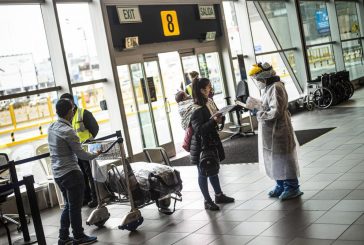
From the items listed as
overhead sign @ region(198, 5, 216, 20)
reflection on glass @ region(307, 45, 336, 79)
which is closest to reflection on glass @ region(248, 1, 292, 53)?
reflection on glass @ region(307, 45, 336, 79)

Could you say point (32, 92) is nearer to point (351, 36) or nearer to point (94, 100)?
point (94, 100)

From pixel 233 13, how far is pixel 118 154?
7849 mm

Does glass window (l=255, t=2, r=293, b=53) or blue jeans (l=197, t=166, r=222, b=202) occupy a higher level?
glass window (l=255, t=2, r=293, b=53)

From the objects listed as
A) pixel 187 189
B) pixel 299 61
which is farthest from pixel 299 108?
pixel 187 189

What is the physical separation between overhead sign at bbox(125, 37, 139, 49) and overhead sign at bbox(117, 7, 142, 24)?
1.10ft

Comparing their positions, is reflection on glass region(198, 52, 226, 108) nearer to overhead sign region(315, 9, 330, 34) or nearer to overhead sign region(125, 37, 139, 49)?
overhead sign region(125, 37, 139, 49)

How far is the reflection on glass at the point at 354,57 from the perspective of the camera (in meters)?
17.2

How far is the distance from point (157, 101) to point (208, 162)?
469cm

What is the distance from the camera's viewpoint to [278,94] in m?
5.13

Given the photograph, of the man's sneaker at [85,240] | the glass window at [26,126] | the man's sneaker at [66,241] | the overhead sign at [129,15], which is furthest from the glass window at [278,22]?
the man's sneaker at [66,241]

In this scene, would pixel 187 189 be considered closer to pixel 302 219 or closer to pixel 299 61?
pixel 302 219

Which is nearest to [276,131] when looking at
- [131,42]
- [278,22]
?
Result: [131,42]

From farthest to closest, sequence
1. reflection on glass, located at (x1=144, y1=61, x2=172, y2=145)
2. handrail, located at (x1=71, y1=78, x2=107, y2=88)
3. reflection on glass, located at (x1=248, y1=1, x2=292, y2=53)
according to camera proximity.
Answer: reflection on glass, located at (x1=248, y1=1, x2=292, y2=53) → reflection on glass, located at (x1=144, y1=61, x2=172, y2=145) → handrail, located at (x1=71, y1=78, x2=107, y2=88)

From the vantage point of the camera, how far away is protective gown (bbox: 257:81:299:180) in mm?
5141
